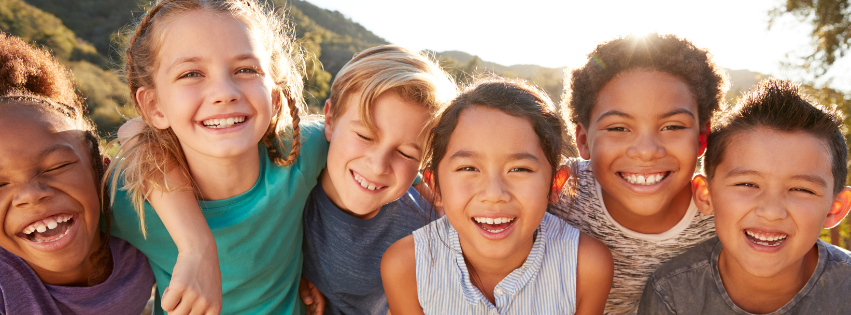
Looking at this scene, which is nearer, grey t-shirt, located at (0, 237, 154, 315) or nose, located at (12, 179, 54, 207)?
nose, located at (12, 179, 54, 207)

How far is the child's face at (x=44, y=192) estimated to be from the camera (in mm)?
1772

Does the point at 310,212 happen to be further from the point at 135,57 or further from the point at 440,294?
the point at 135,57

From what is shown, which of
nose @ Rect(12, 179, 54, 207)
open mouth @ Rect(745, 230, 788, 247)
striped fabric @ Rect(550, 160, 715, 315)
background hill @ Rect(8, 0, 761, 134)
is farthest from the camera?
background hill @ Rect(8, 0, 761, 134)

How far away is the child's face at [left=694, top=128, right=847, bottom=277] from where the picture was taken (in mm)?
1803

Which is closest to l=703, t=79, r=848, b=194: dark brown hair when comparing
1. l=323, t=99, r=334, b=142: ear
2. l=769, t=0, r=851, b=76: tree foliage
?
l=323, t=99, r=334, b=142: ear

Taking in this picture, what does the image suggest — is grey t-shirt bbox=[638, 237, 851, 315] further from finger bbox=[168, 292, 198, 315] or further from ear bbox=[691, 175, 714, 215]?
finger bbox=[168, 292, 198, 315]

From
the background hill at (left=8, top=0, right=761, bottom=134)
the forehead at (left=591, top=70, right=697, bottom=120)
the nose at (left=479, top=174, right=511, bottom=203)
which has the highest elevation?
the forehead at (left=591, top=70, right=697, bottom=120)

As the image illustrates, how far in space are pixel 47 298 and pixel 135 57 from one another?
3.61 ft

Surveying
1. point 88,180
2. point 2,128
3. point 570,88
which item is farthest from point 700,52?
point 2,128

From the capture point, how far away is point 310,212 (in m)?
2.57

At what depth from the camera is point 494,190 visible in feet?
5.86

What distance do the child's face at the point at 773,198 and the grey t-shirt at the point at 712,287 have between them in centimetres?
17

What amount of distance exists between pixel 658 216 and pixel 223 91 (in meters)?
2.11

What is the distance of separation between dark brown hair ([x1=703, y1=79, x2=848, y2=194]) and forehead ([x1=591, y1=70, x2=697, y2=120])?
172 millimetres
